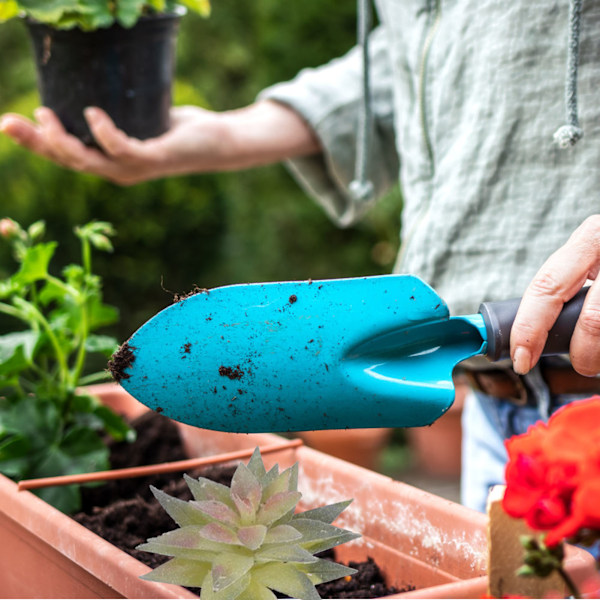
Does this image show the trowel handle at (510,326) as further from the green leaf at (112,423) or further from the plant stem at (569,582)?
the green leaf at (112,423)

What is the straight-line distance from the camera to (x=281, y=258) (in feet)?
12.1

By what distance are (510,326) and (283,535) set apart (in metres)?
0.28

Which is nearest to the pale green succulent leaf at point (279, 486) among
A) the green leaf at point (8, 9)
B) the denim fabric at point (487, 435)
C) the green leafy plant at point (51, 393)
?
the green leafy plant at point (51, 393)

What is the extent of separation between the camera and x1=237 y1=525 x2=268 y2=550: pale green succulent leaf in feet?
1.73

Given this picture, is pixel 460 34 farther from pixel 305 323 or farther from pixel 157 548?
pixel 157 548

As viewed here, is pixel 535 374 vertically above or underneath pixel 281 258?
above

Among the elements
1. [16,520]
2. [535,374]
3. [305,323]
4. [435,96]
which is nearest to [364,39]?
[435,96]

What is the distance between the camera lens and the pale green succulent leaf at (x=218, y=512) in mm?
545

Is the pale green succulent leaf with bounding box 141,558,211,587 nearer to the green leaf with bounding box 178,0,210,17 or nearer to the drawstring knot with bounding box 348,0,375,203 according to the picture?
the drawstring knot with bounding box 348,0,375,203

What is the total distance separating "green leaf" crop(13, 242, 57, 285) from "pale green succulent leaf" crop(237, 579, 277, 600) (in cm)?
61

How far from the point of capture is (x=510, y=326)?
674 millimetres

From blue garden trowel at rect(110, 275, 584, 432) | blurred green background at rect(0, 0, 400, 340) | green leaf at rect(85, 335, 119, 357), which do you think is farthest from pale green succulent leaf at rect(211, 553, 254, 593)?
blurred green background at rect(0, 0, 400, 340)

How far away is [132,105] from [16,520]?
732 millimetres

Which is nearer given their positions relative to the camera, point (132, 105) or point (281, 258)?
point (132, 105)
